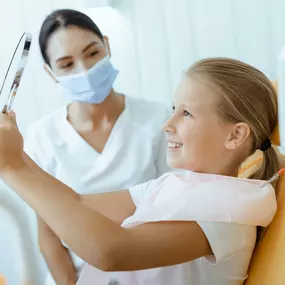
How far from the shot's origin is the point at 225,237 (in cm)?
83

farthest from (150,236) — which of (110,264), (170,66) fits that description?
(170,66)

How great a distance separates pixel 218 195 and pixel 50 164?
29.5 inches

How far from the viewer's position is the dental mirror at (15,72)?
86 cm

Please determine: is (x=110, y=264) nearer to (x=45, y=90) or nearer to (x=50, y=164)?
(x=50, y=164)

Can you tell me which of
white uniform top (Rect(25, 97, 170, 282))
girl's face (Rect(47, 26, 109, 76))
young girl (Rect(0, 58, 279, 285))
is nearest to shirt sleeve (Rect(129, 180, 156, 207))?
young girl (Rect(0, 58, 279, 285))

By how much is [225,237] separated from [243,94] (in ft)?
0.94

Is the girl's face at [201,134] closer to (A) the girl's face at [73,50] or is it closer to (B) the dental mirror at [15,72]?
(B) the dental mirror at [15,72]

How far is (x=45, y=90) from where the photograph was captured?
1806mm

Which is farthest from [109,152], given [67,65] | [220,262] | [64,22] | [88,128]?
[220,262]

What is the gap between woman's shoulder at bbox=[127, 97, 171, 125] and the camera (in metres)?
1.47

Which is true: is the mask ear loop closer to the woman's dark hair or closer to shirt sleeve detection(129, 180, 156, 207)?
shirt sleeve detection(129, 180, 156, 207)

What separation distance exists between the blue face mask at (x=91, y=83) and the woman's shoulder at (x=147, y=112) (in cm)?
10

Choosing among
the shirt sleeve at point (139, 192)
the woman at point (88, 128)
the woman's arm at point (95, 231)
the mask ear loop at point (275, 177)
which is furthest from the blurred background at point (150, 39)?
the woman's arm at point (95, 231)

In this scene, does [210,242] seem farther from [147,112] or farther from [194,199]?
[147,112]
